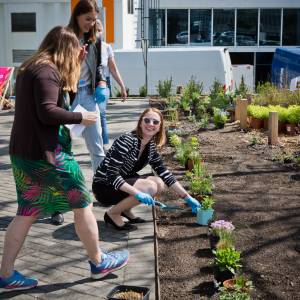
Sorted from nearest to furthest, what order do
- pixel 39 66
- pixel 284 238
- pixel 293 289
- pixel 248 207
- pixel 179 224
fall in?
pixel 39 66 < pixel 293 289 < pixel 284 238 < pixel 179 224 < pixel 248 207

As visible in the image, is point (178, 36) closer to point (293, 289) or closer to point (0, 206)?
point (0, 206)

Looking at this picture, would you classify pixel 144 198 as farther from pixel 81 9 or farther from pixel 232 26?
pixel 232 26

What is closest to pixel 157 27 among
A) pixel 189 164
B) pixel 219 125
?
pixel 219 125

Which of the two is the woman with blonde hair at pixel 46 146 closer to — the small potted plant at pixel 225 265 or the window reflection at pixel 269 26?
the small potted plant at pixel 225 265

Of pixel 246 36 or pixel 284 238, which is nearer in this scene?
pixel 284 238

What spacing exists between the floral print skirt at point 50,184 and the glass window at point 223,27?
2621 centimetres

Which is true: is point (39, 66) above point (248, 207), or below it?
above

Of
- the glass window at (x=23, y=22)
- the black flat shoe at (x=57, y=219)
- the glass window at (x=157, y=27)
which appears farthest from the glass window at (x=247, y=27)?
the black flat shoe at (x=57, y=219)

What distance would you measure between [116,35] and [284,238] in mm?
18729

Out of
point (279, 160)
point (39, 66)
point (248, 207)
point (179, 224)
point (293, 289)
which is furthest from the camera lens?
point (279, 160)

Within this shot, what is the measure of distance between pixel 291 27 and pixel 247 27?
6.85 feet

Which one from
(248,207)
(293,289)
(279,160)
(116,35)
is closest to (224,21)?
(116,35)

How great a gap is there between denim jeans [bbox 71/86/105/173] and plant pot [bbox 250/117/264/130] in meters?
5.80

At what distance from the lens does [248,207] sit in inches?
246
